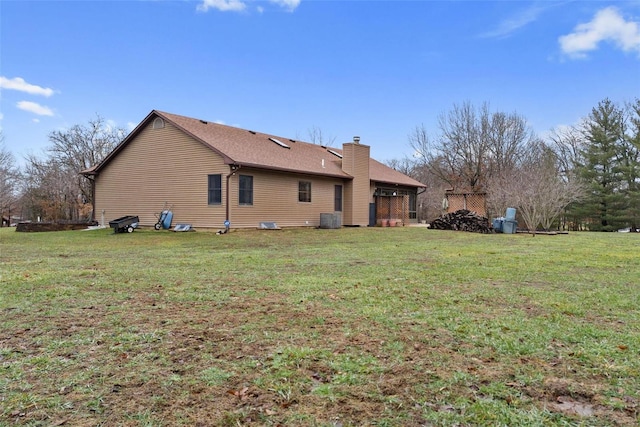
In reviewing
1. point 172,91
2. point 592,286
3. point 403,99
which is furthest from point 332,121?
point 592,286

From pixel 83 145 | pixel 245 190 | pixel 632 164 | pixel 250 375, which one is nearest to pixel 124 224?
pixel 245 190

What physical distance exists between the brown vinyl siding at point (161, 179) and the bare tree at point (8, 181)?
1813 centimetres

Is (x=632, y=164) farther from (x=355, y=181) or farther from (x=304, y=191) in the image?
(x=304, y=191)

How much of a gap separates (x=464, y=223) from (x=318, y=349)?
16.7 m

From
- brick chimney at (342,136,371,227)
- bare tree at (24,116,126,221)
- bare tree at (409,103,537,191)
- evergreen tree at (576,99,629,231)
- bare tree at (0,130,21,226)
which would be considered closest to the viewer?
brick chimney at (342,136,371,227)

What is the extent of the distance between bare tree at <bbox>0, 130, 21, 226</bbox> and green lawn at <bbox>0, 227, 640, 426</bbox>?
106 feet

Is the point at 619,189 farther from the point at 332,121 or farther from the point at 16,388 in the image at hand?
the point at 16,388

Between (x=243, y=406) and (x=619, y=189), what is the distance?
31843 millimetres

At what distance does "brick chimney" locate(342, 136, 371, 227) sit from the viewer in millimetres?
20842

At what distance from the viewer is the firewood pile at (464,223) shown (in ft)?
58.6

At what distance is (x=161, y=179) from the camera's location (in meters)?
17.5

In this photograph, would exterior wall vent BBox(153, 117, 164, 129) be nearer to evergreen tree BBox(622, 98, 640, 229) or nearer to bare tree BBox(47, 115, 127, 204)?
bare tree BBox(47, 115, 127, 204)

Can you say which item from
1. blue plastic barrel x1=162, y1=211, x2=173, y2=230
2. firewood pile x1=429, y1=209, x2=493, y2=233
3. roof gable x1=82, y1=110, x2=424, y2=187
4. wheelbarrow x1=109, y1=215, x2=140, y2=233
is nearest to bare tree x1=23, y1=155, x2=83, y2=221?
roof gable x1=82, y1=110, x2=424, y2=187

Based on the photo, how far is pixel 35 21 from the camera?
13.4 m
